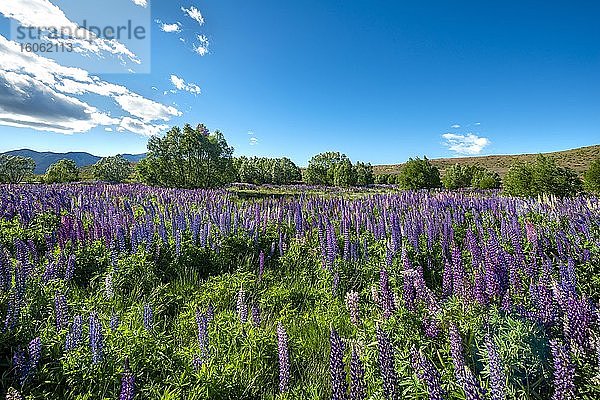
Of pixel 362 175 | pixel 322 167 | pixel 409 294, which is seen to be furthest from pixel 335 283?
pixel 322 167

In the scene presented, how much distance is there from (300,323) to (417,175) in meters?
20.6

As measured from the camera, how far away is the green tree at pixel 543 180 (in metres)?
12.8

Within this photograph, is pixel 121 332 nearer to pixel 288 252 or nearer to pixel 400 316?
pixel 400 316

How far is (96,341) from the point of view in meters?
2.56

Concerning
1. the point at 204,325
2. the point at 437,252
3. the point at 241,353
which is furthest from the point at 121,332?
the point at 437,252

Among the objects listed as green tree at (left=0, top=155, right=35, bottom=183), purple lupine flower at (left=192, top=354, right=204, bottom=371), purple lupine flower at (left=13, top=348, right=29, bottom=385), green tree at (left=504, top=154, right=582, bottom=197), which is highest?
green tree at (left=0, top=155, right=35, bottom=183)

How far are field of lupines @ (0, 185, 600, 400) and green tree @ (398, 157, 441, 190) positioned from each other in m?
17.0

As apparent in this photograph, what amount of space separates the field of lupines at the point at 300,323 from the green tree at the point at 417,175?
1704cm

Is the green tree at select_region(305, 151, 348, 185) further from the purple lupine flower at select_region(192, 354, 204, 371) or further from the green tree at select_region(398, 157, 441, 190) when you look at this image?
the purple lupine flower at select_region(192, 354, 204, 371)

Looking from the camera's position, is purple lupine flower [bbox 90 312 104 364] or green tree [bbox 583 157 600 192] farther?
green tree [bbox 583 157 600 192]

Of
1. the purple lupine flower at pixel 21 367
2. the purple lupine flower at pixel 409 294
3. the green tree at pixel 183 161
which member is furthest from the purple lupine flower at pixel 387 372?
the green tree at pixel 183 161

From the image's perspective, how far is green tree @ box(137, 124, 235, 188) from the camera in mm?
25750

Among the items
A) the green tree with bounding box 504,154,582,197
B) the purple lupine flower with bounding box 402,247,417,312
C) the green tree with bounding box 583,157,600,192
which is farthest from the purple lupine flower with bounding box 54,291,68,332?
the green tree with bounding box 583,157,600,192

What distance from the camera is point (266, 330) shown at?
133 inches
